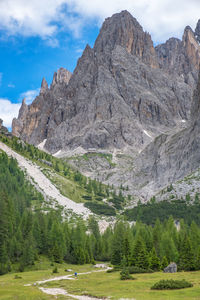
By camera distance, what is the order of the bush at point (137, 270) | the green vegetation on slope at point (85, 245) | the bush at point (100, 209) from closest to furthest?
the bush at point (137, 270) → the green vegetation on slope at point (85, 245) → the bush at point (100, 209)

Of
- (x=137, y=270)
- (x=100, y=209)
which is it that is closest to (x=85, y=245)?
(x=137, y=270)

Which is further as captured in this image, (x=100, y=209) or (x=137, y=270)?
(x=100, y=209)

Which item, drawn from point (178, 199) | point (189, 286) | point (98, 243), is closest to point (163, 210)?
point (178, 199)

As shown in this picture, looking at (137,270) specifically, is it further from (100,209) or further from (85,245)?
(100,209)

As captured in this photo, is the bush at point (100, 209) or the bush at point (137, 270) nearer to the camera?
the bush at point (137, 270)

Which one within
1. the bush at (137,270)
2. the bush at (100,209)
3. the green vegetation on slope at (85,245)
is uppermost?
the bush at (100,209)

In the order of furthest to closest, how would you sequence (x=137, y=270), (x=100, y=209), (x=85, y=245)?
(x=100, y=209) < (x=85, y=245) < (x=137, y=270)

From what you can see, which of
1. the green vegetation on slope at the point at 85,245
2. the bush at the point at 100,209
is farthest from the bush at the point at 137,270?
the bush at the point at 100,209

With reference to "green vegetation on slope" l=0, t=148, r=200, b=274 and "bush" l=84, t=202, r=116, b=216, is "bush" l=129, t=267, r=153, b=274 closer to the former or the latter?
"green vegetation on slope" l=0, t=148, r=200, b=274

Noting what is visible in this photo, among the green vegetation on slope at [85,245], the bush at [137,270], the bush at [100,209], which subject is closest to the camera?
the bush at [137,270]

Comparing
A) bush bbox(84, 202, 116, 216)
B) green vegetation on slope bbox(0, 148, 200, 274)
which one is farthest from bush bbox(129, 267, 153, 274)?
bush bbox(84, 202, 116, 216)

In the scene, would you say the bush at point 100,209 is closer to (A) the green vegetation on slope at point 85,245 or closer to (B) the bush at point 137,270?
(A) the green vegetation on slope at point 85,245

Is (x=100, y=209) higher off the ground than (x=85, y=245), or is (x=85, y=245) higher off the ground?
(x=100, y=209)

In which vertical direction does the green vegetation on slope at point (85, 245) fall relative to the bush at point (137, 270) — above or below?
above
